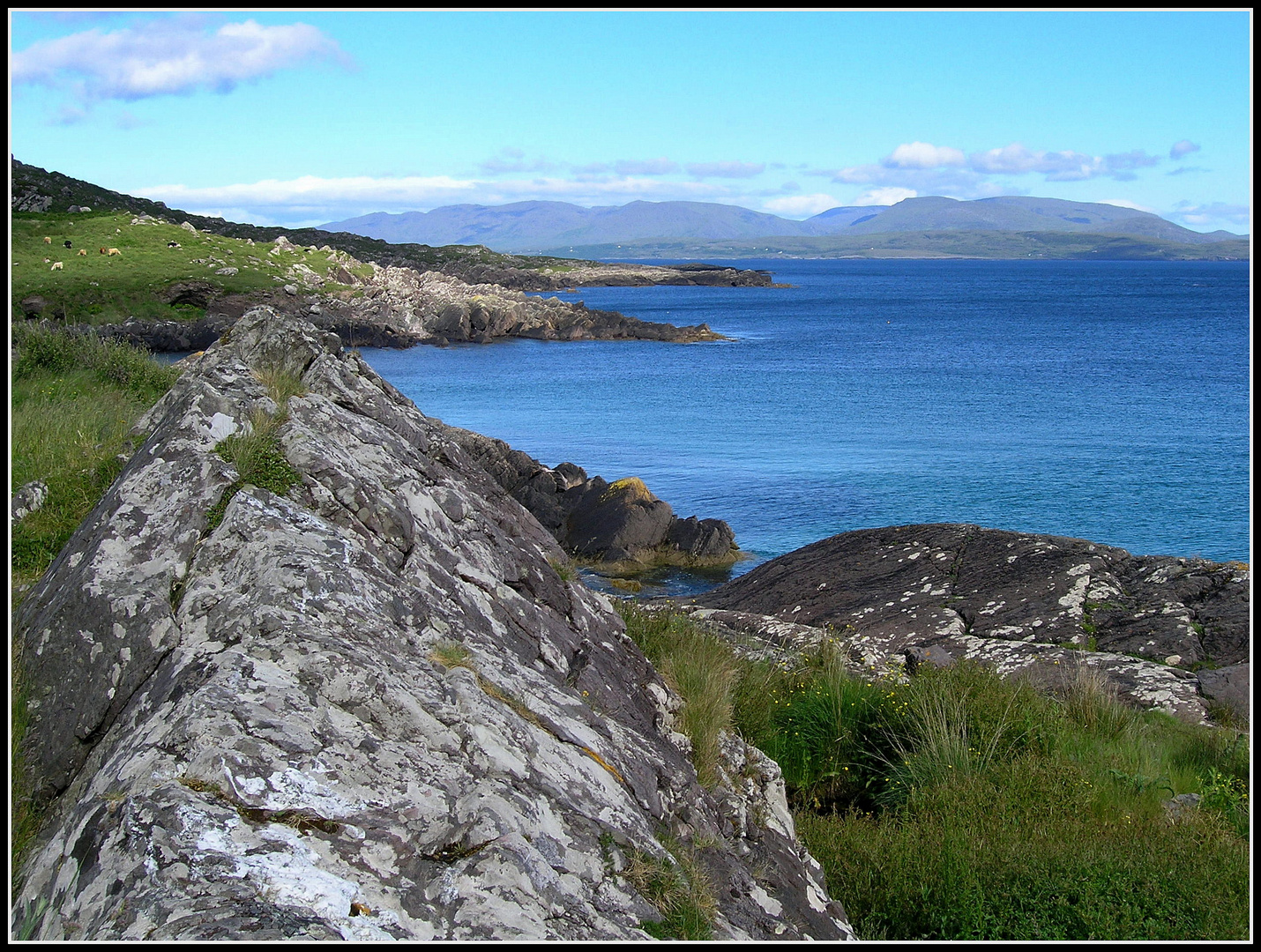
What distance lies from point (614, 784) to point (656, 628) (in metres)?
3.72

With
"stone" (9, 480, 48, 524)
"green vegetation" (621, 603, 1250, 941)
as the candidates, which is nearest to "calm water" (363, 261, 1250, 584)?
"green vegetation" (621, 603, 1250, 941)

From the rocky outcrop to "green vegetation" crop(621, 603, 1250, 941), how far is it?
1599 centimetres

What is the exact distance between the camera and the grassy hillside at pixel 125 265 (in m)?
58.9

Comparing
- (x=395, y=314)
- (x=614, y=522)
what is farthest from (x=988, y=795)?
(x=395, y=314)

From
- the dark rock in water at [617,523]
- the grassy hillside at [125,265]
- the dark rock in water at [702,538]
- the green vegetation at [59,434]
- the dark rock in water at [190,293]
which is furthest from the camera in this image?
the dark rock in water at [190,293]

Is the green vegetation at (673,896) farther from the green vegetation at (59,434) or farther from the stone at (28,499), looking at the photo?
the stone at (28,499)

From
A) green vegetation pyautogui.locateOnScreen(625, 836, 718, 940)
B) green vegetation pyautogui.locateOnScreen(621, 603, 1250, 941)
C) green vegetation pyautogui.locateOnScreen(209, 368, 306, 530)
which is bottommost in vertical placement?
green vegetation pyautogui.locateOnScreen(621, 603, 1250, 941)

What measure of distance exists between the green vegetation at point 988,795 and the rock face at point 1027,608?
156 cm

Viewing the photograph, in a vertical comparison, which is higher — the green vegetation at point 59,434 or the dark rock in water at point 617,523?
the green vegetation at point 59,434

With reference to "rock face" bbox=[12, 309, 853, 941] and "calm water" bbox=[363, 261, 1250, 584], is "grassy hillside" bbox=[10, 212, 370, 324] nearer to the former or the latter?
"calm water" bbox=[363, 261, 1250, 584]

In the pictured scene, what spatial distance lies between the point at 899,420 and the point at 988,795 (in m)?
41.8

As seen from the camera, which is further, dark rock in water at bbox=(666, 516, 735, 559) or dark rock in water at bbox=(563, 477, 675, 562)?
dark rock in water at bbox=(563, 477, 675, 562)

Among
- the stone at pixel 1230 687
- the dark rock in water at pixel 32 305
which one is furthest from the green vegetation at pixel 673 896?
the dark rock in water at pixel 32 305

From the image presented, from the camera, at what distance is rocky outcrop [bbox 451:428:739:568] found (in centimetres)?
2516
